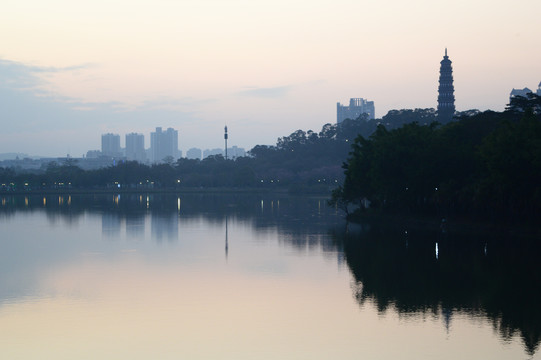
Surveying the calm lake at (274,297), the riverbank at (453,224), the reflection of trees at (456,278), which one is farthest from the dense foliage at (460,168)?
the reflection of trees at (456,278)

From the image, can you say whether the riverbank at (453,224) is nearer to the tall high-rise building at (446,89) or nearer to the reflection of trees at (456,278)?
the reflection of trees at (456,278)

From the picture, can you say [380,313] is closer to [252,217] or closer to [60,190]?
[252,217]

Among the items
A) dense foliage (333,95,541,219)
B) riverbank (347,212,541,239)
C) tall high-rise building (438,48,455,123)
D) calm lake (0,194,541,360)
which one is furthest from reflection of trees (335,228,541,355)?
tall high-rise building (438,48,455,123)

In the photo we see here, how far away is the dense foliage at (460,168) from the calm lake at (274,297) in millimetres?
3918

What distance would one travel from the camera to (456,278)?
37.4 metres

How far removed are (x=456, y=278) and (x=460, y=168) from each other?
93.6 feet

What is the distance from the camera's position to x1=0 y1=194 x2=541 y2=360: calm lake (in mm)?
24500

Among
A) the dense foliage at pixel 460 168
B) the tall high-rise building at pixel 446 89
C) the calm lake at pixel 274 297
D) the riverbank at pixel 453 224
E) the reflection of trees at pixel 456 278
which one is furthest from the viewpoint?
the tall high-rise building at pixel 446 89

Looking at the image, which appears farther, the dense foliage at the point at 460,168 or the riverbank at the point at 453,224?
the riverbank at the point at 453,224

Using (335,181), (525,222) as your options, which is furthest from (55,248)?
(335,181)

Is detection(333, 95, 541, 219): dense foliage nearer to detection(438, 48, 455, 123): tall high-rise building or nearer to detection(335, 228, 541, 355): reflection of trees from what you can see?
detection(335, 228, 541, 355): reflection of trees

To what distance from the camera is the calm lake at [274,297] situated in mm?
24500

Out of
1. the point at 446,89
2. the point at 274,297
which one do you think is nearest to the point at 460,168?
the point at 274,297

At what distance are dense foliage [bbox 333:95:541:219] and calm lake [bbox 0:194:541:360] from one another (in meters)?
3.92
